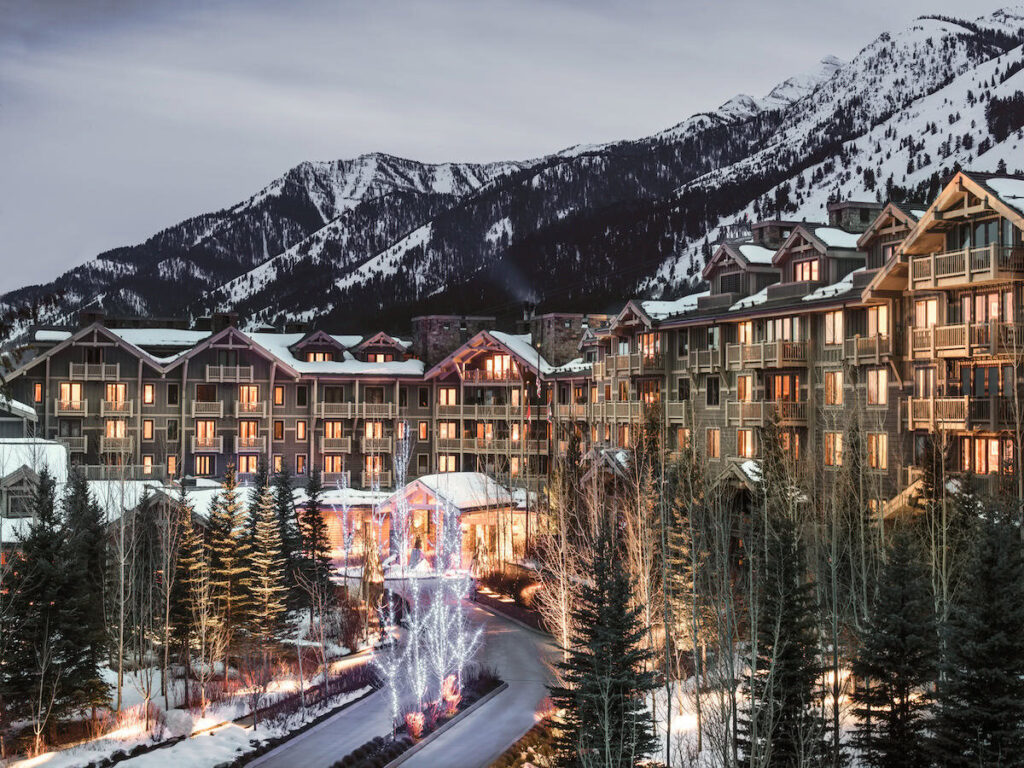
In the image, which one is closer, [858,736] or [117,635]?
[858,736]

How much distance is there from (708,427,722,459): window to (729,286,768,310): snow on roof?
561 cm

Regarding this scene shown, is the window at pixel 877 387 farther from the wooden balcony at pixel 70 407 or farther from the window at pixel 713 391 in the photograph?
the wooden balcony at pixel 70 407

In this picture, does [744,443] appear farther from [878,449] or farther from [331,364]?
[331,364]

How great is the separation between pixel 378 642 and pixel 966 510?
885 inches

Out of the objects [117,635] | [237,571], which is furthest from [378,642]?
[117,635]

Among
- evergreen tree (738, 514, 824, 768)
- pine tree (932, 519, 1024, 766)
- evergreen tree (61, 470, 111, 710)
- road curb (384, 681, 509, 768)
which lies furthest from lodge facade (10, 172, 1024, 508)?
pine tree (932, 519, 1024, 766)

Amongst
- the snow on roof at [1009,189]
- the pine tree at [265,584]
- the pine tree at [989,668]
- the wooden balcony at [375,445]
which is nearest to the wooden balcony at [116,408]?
the wooden balcony at [375,445]

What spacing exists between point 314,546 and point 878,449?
870 inches

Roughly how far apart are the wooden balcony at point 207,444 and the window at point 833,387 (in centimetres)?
3766

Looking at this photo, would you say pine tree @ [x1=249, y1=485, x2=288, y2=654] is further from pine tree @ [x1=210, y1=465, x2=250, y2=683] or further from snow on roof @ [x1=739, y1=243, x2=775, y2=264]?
snow on roof @ [x1=739, y1=243, x2=775, y2=264]

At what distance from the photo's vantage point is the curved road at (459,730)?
1142 inches

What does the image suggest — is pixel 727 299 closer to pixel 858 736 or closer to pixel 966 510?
pixel 966 510

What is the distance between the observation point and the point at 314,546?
44.5 m

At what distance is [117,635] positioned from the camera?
3697cm
